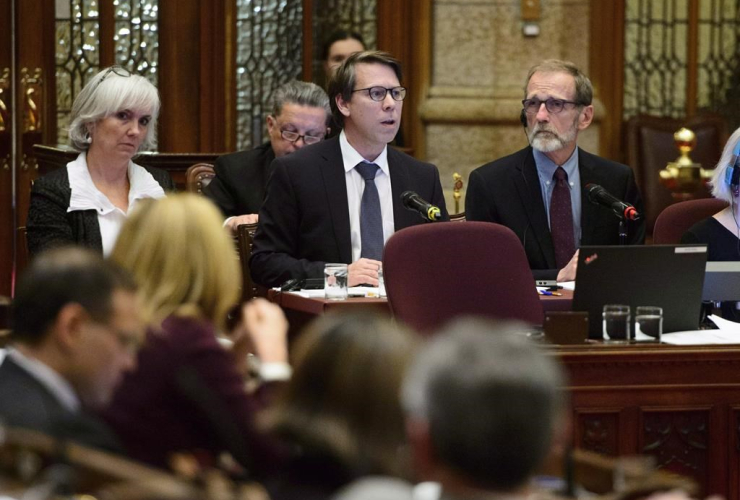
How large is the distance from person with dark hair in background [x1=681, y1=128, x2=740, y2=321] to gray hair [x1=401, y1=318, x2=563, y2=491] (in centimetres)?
295

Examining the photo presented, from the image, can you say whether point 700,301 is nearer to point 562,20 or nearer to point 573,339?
point 573,339

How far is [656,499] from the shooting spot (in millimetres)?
2082

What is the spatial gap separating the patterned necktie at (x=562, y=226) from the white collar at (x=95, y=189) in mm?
1457

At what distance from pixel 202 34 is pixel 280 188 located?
314 cm

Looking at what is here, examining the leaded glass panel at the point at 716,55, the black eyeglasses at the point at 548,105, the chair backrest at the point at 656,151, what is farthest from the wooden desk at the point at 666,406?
the leaded glass panel at the point at 716,55

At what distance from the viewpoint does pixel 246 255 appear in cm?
521

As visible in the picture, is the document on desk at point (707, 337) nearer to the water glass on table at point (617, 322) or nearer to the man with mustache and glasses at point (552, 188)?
the water glass on table at point (617, 322)

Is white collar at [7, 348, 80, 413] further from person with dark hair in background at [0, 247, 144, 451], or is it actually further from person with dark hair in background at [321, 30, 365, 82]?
person with dark hair in background at [321, 30, 365, 82]

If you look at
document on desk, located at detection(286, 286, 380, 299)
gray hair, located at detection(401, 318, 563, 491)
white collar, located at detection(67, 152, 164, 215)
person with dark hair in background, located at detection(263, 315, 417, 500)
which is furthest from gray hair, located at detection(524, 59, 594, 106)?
gray hair, located at detection(401, 318, 563, 491)

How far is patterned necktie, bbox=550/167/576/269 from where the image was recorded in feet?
16.1

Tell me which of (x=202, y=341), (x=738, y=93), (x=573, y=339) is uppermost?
(x=738, y=93)

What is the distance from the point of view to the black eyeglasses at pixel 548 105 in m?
5.08

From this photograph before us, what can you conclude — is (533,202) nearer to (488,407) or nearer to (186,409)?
(186,409)

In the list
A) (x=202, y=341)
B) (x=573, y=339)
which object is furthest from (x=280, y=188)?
(x=202, y=341)
